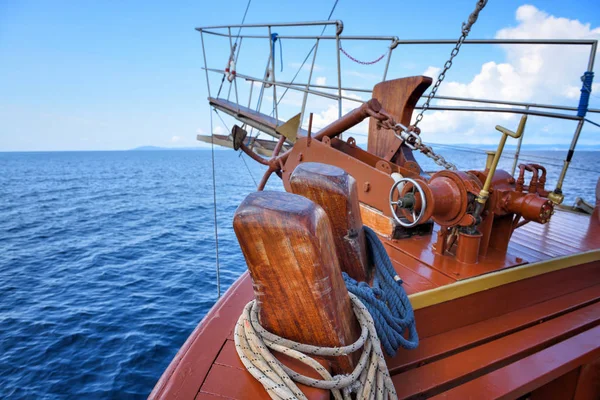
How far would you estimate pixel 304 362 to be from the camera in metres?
1.07

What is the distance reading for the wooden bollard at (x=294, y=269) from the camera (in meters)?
1.02

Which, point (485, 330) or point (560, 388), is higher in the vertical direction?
point (485, 330)

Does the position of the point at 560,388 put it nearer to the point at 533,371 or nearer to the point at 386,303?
the point at 533,371

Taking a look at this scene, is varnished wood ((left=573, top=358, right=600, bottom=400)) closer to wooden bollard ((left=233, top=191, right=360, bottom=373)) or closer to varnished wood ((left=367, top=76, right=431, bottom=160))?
wooden bollard ((left=233, top=191, right=360, bottom=373))

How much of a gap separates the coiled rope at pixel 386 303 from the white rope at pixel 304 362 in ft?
0.48

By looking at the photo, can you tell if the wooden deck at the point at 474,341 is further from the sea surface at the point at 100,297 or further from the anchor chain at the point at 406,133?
the sea surface at the point at 100,297

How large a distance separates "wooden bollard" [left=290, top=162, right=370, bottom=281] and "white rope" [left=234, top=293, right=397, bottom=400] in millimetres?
355

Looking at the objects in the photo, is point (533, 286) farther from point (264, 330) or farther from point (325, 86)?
point (325, 86)

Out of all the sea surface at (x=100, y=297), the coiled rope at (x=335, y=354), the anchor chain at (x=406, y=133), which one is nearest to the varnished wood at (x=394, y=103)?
the anchor chain at (x=406, y=133)

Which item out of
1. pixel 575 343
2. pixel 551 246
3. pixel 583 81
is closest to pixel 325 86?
pixel 583 81

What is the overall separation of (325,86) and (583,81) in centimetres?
326

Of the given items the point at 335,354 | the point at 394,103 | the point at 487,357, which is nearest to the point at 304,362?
the point at 335,354

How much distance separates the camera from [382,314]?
1409mm

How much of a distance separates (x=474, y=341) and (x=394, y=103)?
7.63 ft
